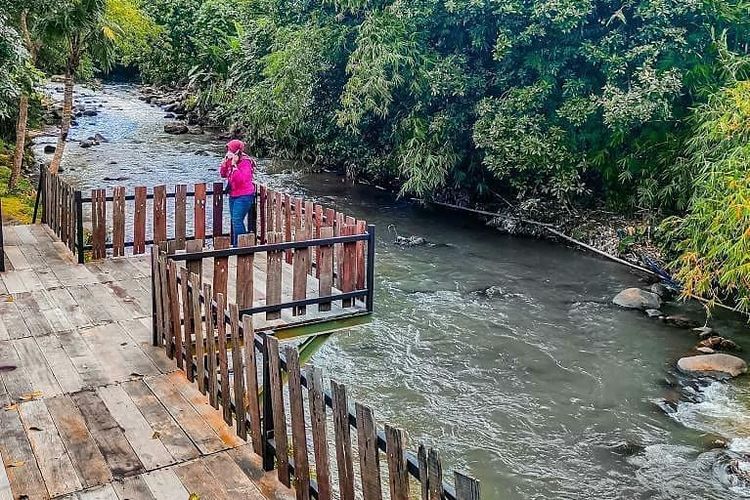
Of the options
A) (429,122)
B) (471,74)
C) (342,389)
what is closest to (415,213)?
(429,122)

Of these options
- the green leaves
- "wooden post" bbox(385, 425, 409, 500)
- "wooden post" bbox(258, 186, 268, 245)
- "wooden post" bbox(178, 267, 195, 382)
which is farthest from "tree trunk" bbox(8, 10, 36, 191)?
"wooden post" bbox(385, 425, 409, 500)

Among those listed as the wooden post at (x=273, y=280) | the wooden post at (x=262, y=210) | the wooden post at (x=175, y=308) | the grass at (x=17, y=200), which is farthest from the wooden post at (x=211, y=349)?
the grass at (x=17, y=200)

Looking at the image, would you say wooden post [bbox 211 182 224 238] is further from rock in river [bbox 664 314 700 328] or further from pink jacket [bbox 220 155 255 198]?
rock in river [bbox 664 314 700 328]

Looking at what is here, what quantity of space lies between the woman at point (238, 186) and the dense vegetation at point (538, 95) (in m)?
3.12

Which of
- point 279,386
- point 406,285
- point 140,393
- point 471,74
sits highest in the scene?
point 471,74

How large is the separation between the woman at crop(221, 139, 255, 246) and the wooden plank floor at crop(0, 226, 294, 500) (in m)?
2.03

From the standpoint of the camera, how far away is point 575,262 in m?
13.8

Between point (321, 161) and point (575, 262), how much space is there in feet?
33.6

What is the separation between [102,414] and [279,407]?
56.3 inches

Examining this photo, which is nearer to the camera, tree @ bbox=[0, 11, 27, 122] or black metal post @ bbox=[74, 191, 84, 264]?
black metal post @ bbox=[74, 191, 84, 264]

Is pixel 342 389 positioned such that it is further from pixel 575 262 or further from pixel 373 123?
pixel 373 123

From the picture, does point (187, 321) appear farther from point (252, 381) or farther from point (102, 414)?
point (252, 381)

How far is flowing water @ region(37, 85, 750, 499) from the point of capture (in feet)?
23.4

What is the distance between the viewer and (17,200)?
13461mm
